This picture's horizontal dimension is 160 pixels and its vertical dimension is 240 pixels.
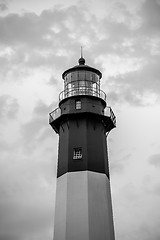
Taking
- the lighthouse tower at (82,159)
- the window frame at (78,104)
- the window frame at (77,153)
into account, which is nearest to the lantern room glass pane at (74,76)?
the lighthouse tower at (82,159)

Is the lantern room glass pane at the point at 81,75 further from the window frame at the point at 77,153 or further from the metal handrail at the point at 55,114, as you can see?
the window frame at the point at 77,153

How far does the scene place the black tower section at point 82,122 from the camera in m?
29.1

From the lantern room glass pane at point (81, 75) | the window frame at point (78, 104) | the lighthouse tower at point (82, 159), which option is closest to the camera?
the lighthouse tower at point (82, 159)

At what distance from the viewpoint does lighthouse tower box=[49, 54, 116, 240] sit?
26.0 metres

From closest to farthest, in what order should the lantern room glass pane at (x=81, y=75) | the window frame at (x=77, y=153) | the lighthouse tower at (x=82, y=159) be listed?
the lighthouse tower at (x=82, y=159) → the window frame at (x=77, y=153) → the lantern room glass pane at (x=81, y=75)

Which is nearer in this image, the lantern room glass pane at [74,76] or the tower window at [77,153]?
the tower window at [77,153]

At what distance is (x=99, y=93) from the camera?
108 ft

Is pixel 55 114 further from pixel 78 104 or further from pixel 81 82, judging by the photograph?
pixel 81 82

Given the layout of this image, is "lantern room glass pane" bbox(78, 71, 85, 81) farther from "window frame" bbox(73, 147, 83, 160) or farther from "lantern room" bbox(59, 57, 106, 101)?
"window frame" bbox(73, 147, 83, 160)

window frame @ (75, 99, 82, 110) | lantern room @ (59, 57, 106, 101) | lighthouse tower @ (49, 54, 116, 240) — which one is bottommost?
lighthouse tower @ (49, 54, 116, 240)

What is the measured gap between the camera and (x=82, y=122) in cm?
3064

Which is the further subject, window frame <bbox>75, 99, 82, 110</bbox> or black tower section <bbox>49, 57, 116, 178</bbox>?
window frame <bbox>75, 99, 82, 110</bbox>

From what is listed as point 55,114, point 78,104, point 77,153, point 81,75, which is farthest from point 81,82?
point 77,153

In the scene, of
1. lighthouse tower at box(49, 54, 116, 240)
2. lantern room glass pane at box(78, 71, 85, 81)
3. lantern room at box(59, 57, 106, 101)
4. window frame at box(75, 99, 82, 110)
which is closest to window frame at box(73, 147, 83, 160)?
lighthouse tower at box(49, 54, 116, 240)
